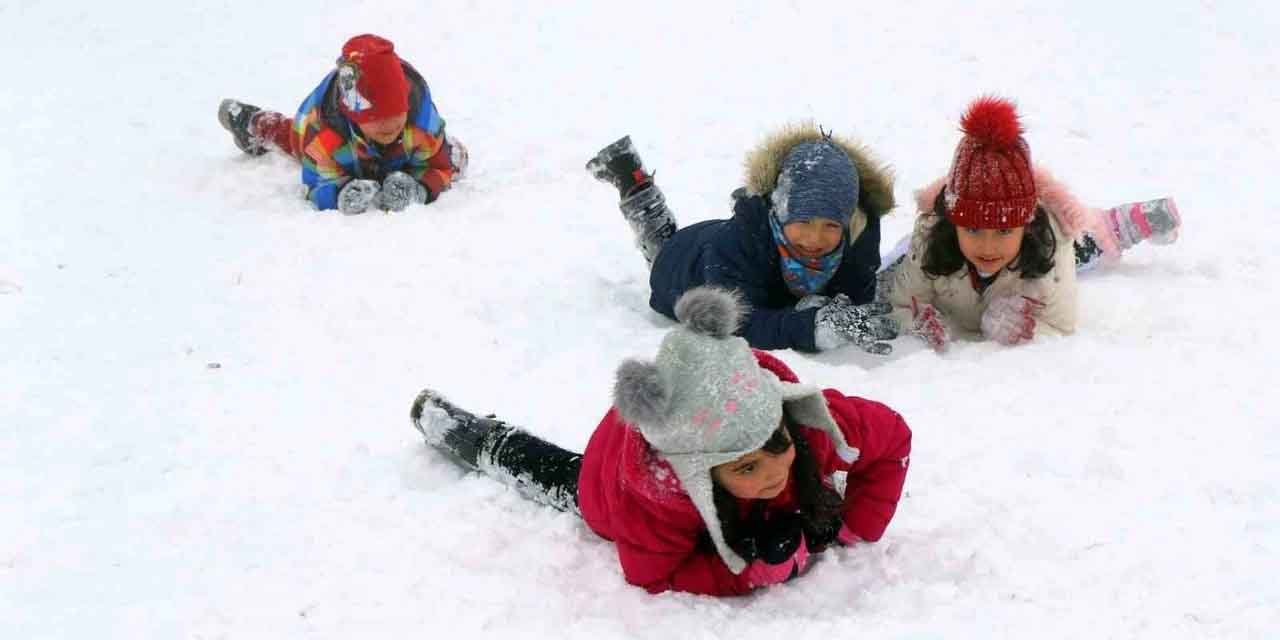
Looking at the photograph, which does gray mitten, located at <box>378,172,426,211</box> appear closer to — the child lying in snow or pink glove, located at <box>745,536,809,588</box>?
the child lying in snow

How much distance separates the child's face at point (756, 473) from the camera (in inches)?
110

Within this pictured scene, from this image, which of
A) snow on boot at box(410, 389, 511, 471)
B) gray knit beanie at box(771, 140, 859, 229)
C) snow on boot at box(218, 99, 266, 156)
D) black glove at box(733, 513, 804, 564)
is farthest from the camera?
snow on boot at box(218, 99, 266, 156)

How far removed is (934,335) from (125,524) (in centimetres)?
275

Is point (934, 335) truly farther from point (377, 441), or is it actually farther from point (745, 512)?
point (377, 441)

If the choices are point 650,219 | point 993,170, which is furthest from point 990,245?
point 650,219

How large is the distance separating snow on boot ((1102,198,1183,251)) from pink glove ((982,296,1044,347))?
1.02m

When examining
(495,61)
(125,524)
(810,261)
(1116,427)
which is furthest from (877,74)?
(125,524)

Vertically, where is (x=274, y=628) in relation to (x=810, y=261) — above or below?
below

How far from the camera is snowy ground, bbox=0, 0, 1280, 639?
3043mm

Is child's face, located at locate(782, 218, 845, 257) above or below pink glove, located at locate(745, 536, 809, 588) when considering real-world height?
above

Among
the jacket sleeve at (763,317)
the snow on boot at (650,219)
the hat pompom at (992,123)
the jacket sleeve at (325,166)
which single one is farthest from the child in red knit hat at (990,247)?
the jacket sleeve at (325,166)

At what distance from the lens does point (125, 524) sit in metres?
3.42

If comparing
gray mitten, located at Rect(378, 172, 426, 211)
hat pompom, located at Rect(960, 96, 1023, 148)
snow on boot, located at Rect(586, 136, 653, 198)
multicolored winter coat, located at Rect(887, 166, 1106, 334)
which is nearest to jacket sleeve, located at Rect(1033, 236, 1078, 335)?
multicolored winter coat, located at Rect(887, 166, 1106, 334)

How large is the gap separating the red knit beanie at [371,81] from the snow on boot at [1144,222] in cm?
333
